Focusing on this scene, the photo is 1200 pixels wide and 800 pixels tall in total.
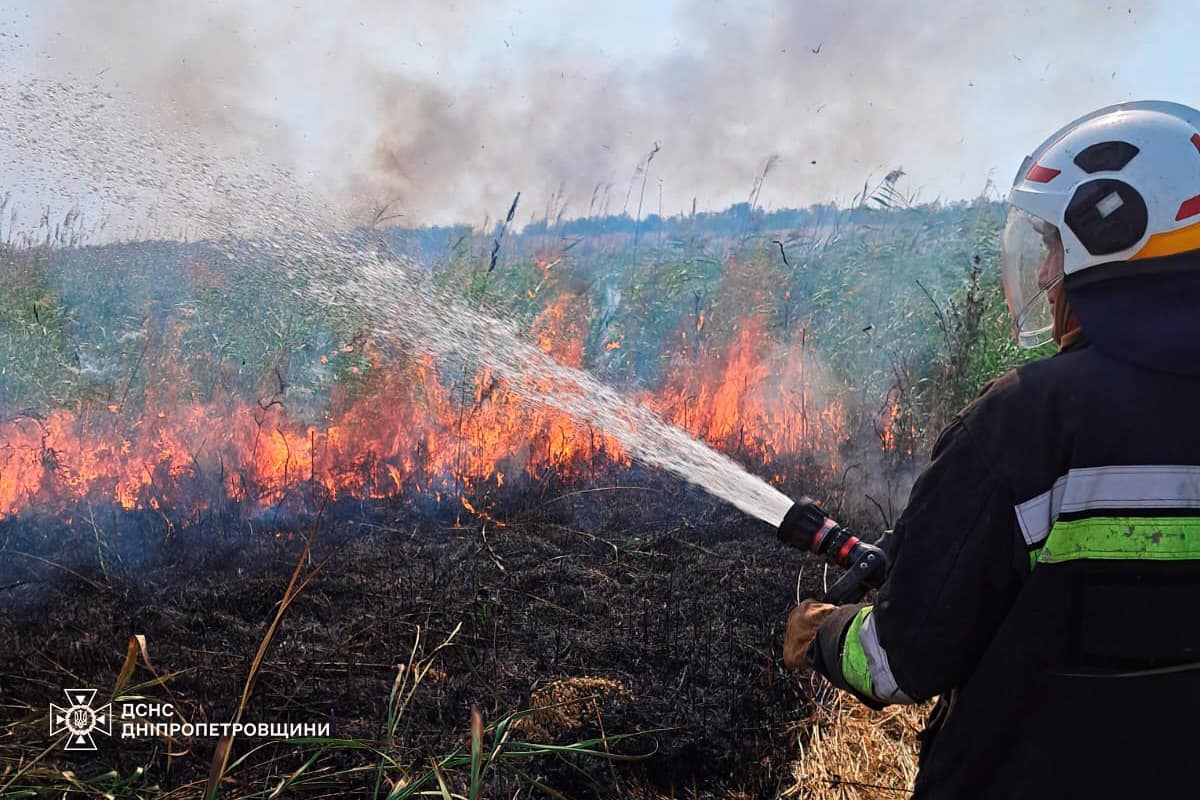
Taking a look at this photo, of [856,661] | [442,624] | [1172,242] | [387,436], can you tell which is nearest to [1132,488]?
[1172,242]

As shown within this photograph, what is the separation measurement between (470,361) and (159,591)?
8.74ft

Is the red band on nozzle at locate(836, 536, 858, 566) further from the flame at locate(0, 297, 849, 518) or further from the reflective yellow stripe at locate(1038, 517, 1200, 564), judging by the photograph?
the flame at locate(0, 297, 849, 518)

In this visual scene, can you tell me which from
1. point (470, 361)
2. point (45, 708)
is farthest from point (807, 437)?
point (45, 708)

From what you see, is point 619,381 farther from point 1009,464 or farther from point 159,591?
point 1009,464

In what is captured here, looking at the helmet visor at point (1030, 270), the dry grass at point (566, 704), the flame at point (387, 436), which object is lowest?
the dry grass at point (566, 704)

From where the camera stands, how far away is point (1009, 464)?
57.4 inches

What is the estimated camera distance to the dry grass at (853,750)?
324 centimetres

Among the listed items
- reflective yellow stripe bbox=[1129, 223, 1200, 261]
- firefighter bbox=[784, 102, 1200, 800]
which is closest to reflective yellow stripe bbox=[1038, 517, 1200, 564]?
firefighter bbox=[784, 102, 1200, 800]

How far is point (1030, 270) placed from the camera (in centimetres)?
193

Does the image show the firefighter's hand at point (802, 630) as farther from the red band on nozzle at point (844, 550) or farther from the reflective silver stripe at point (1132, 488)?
the reflective silver stripe at point (1132, 488)

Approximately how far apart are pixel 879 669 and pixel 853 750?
2063 millimetres

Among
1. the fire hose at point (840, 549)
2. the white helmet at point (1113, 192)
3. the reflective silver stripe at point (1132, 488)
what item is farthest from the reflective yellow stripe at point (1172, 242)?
the fire hose at point (840, 549)

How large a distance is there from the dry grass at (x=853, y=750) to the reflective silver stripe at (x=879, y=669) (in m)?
1.81

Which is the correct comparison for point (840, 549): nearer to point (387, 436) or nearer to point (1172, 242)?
point (1172, 242)
